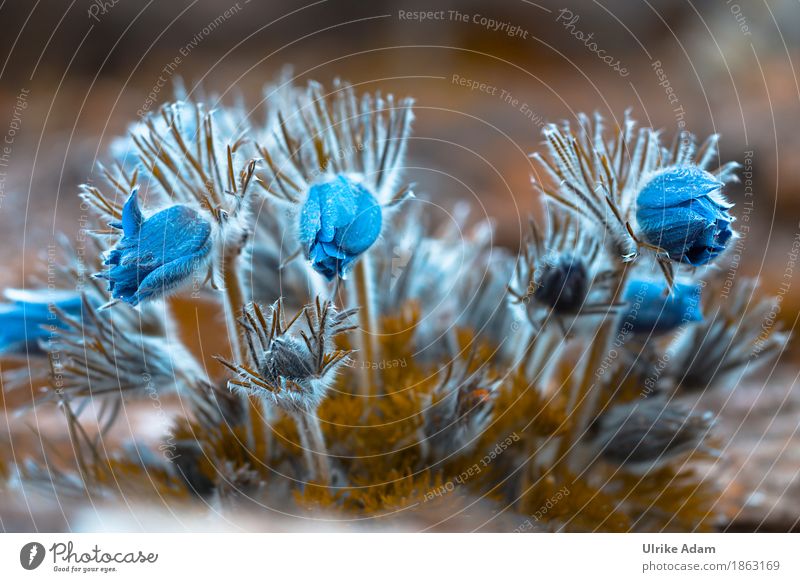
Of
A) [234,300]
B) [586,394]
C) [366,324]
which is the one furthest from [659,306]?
[234,300]

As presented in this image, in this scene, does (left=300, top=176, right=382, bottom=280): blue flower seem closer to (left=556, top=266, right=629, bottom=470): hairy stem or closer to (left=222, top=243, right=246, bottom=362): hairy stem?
(left=222, top=243, right=246, bottom=362): hairy stem

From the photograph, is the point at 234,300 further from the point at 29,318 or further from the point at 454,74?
the point at 454,74

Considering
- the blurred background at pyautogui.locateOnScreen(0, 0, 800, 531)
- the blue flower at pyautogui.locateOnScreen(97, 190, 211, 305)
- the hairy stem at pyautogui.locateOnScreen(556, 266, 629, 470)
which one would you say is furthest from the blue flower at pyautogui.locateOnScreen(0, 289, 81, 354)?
the blurred background at pyautogui.locateOnScreen(0, 0, 800, 531)

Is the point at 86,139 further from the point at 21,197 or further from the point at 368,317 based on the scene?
the point at 368,317
